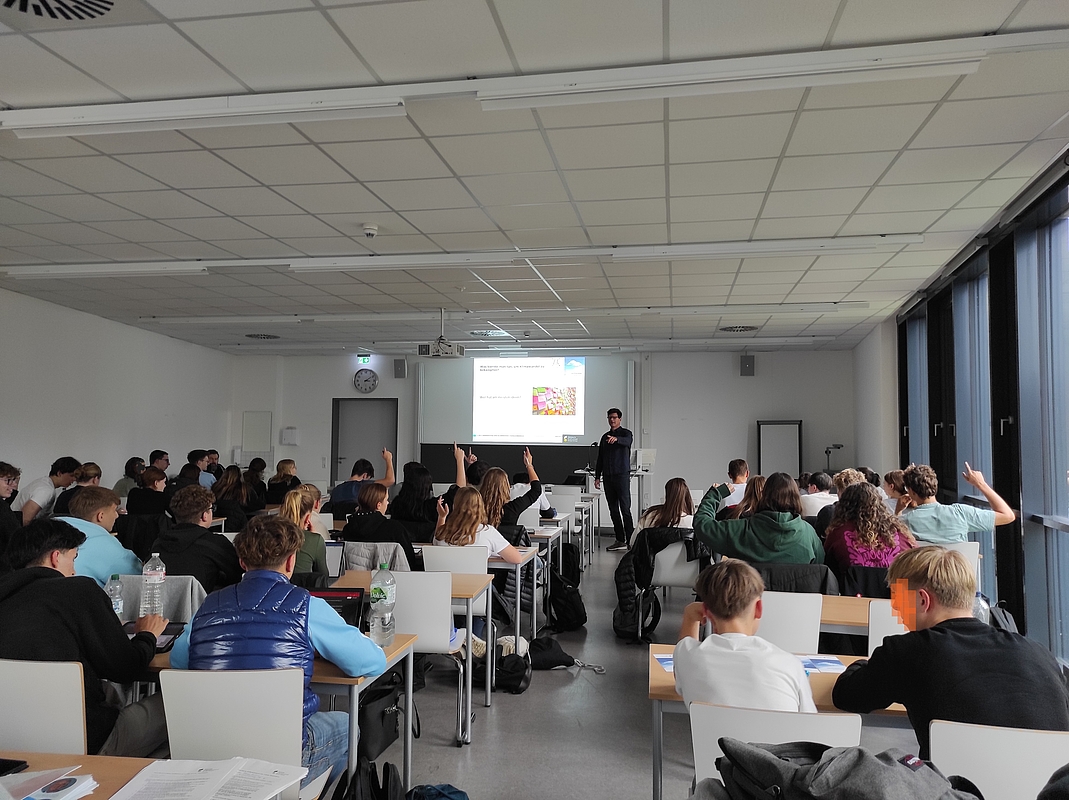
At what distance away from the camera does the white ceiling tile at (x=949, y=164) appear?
4.03 meters

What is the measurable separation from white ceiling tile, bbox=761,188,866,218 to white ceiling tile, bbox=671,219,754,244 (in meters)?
0.29

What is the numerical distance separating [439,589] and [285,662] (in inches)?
49.2

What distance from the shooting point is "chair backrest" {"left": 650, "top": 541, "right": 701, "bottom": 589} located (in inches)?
200

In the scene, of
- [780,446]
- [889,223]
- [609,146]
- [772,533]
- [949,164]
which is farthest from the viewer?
[780,446]

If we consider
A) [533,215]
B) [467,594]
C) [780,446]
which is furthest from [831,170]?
[780,446]

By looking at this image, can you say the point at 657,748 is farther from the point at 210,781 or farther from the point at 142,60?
the point at 142,60

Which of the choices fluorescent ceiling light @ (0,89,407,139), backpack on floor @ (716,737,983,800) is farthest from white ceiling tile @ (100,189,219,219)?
backpack on floor @ (716,737,983,800)

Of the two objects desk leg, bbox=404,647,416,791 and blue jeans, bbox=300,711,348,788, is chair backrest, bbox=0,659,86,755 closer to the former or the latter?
blue jeans, bbox=300,711,348,788

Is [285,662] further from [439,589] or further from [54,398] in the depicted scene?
[54,398]

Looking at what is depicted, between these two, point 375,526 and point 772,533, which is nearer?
point 772,533

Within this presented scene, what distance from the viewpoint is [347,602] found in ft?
9.56

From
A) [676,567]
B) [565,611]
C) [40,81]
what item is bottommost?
[565,611]

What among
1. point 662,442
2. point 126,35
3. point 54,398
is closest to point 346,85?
point 126,35

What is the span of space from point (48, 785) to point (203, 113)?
2942mm
